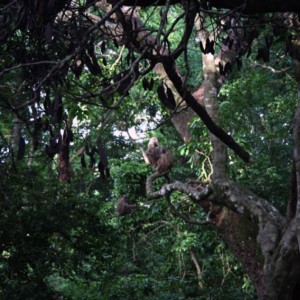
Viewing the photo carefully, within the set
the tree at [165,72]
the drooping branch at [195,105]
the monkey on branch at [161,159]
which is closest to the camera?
the tree at [165,72]

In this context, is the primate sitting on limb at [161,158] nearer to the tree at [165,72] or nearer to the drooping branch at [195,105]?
the tree at [165,72]

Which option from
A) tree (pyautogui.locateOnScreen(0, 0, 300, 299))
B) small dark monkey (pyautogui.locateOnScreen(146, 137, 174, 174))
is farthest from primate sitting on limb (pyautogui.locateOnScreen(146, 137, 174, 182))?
tree (pyautogui.locateOnScreen(0, 0, 300, 299))

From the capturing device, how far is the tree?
2309 mm

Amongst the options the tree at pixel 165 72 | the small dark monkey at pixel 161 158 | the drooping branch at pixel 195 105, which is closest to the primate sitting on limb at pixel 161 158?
the small dark monkey at pixel 161 158

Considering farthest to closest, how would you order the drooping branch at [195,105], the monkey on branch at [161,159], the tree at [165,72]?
the monkey on branch at [161,159] < the drooping branch at [195,105] < the tree at [165,72]

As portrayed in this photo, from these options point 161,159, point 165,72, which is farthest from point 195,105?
point 161,159

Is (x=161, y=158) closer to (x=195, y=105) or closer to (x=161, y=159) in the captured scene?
(x=161, y=159)

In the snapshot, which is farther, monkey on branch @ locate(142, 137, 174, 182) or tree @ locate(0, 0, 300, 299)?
monkey on branch @ locate(142, 137, 174, 182)

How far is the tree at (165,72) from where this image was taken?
231cm

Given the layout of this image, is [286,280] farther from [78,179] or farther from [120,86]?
[78,179]

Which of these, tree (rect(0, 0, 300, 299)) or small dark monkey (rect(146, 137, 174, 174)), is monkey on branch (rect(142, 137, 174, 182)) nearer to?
small dark monkey (rect(146, 137, 174, 174))

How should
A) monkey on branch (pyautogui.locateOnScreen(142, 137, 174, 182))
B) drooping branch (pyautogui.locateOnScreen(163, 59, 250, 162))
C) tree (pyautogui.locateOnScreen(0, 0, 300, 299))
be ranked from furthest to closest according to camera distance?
1. monkey on branch (pyautogui.locateOnScreen(142, 137, 174, 182))
2. drooping branch (pyautogui.locateOnScreen(163, 59, 250, 162))
3. tree (pyautogui.locateOnScreen(0, 0, 300, 299))

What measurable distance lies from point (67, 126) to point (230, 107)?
5.83m

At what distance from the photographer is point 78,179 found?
1353 centimetres
